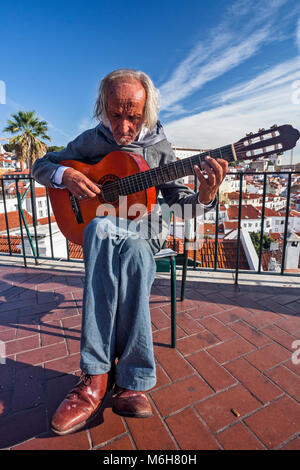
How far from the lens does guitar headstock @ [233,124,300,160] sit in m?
1.34

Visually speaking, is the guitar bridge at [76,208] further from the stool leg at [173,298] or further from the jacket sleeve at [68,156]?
the stool leg at [173,298]

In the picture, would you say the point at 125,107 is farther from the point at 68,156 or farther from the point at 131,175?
the point at 68,156

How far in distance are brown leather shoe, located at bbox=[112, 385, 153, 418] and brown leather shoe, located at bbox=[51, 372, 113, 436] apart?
0.08 m

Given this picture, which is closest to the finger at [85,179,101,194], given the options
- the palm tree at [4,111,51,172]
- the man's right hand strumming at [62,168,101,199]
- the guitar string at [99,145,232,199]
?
the man's right hand strumming at [62,168,101,199]

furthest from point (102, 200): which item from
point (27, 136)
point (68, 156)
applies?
point (27, 136)

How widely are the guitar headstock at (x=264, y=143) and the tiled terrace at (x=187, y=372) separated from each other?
1158 millimetres

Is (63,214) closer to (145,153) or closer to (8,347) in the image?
(145,153)

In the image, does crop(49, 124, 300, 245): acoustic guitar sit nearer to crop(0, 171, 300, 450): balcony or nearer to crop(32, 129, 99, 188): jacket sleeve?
crop(32, 129, 99, 188): jacket sleeve

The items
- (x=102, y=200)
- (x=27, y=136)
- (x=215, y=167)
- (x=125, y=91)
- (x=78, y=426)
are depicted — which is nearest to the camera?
(x=78, y=426)

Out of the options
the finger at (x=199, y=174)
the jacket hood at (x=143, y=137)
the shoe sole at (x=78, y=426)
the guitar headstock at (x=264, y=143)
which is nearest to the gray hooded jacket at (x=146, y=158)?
the jacket hood at (x=143, y=137)

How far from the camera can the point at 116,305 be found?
43.9 inches

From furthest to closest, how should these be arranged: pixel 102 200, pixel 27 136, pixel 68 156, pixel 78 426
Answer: pixel 27 136, pixel 68 156, pixel 102 200, pixel 78 426

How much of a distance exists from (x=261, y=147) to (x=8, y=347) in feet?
6.35

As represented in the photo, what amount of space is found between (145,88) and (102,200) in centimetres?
70
